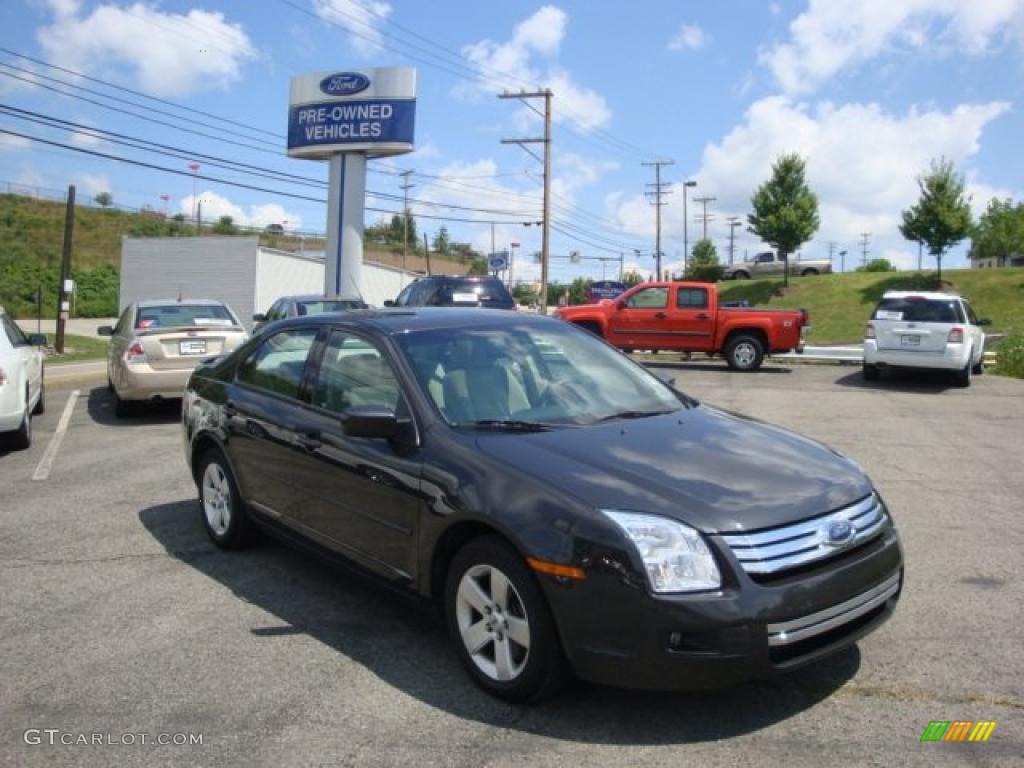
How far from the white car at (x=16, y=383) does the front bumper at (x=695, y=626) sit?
24.0 ft

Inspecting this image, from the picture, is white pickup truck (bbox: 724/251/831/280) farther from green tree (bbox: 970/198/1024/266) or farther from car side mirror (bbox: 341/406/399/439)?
car side mirror (bbox: 341/406/399/439)

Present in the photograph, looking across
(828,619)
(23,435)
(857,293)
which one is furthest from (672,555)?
(857,293)

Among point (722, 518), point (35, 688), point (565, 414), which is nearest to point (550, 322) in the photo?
point (565, 414)

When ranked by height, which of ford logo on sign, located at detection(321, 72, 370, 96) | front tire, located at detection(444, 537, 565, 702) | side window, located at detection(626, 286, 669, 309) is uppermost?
ford logo on sign, located at detection(321, 72, 370, 96)

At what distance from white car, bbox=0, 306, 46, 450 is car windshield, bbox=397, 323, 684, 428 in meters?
5.94

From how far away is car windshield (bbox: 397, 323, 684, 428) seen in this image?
4.07 metres

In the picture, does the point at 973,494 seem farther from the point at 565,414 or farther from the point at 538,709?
the point at 538,709

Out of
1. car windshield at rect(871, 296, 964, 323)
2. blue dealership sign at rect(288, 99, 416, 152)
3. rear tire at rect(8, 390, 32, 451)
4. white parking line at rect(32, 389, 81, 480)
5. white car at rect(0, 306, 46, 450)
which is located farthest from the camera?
blue dealership sign at rect(288, 99, 416, 152)

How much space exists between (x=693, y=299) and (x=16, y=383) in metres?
13.7

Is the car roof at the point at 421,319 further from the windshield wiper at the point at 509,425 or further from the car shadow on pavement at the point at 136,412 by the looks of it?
the car shadow on pavement at the point at 136,412

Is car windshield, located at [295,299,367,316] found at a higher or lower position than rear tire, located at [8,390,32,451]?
higher

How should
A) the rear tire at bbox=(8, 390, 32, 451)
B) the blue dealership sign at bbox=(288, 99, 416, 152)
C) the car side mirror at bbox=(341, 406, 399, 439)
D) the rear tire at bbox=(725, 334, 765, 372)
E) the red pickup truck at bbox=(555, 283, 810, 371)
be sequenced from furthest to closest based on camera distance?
the blue dealership sign at bbox=(288, 99, 416, 152) → the rear tire at bbox=(725, 334, 765, 372) → the red pickup truck at bbox=(555, 283, 810, 371) → the rear tire at bbox=(8, 390, 32, 451) → the car side mirror at bbox=(341, 406, 399, 439)

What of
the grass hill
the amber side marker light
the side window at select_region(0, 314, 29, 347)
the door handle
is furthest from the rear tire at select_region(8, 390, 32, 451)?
the grass hill

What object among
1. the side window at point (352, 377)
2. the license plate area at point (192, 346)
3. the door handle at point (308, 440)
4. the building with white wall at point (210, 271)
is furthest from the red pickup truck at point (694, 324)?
the building with white wall at point (210, 271)
